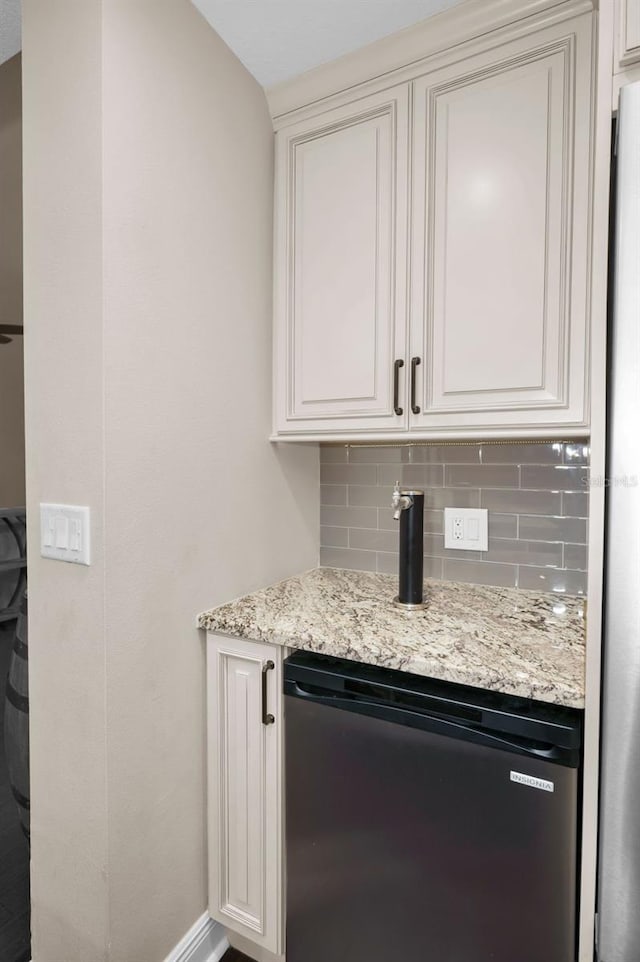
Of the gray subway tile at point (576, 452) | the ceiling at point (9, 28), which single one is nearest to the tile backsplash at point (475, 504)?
the gray subway tile at point (576, 452)

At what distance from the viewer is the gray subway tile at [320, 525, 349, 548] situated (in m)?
1.85

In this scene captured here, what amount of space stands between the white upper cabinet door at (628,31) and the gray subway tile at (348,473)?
3.94 ft

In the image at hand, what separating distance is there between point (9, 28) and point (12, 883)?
8.13ft

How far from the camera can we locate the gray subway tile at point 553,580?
1.47 meters

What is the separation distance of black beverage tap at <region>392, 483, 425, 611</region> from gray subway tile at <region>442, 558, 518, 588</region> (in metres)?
0.27

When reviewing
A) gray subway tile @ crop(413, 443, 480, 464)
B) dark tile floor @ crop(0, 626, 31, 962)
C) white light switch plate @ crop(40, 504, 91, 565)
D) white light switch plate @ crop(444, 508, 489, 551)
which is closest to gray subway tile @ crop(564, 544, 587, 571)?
white light switch plate @ crop(444, 508, 489, 551)

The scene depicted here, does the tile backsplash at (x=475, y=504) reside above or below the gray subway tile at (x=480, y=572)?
above

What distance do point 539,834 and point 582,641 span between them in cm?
43

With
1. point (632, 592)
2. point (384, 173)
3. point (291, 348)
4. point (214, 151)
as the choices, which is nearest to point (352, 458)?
point (291, 348)

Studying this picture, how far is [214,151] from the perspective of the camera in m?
1.33

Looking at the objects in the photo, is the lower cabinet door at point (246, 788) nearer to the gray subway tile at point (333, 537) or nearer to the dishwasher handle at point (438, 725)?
the dishwasher handle at point (438, 725)

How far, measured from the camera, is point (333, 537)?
1.87 metres

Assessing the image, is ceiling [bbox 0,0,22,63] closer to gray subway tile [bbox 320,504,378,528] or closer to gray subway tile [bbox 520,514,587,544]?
gray subway tile [bbox 320,504,378,528]

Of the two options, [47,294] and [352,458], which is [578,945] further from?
[47,294]
